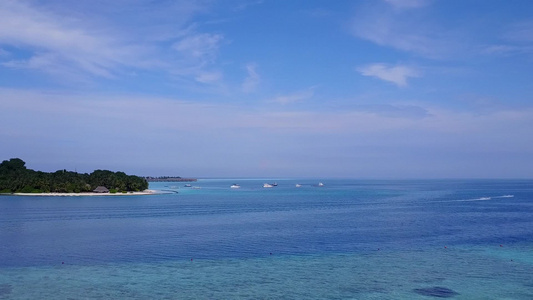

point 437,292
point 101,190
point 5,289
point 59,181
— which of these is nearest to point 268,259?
point 437,292

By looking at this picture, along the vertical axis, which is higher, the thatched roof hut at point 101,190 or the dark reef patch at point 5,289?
the thatched roof hut at point 101,190

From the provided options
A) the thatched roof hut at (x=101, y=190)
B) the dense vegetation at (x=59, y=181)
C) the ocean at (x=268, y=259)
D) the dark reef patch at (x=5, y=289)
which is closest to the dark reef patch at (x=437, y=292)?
the ocean at (x=268, y=259)

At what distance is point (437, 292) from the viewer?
31609 mm

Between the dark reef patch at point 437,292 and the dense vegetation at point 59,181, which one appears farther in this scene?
the dense vegetation at point 59,181

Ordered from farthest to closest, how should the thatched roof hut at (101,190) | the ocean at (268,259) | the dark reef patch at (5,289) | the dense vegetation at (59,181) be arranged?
the thatched roof hut at (101,190)
the dense vegetation at (59,181)
the ocean at (268,259)
the dark reef patch at (5,289)

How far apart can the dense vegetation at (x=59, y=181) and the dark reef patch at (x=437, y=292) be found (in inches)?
5853

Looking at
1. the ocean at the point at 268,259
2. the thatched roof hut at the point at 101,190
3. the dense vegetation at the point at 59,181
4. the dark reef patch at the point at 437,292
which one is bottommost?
the dark reef patch at the point at 437,292

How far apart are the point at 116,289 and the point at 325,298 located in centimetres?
1485

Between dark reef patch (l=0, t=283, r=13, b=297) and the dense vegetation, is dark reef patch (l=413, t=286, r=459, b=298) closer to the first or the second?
dark reef patch (l=0, t=283, r=13, b=297)

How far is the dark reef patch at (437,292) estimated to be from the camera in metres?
30.8

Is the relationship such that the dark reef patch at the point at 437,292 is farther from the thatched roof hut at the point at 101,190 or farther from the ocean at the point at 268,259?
the thatched roof hut at the point at 101,190

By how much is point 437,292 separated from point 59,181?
154684 millimetres

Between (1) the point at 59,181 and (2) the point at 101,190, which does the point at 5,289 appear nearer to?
(2) the point at 101,190

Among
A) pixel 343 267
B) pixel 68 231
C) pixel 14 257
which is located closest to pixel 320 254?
pixel 343 267
